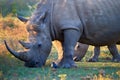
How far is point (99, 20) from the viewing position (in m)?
14.1

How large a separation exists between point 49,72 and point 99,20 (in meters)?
2.32

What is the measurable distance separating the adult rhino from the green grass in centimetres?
33

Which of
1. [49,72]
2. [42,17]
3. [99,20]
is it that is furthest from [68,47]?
[49,72]

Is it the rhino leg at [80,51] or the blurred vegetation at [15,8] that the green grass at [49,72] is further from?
the blurred vegetation at [15,8]

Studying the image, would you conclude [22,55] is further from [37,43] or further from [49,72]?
[49,72]

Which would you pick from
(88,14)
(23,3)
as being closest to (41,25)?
(88,14)

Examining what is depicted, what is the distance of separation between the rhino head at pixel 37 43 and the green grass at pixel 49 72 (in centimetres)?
24

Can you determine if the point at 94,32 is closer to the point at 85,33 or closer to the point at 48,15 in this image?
the point at 85,33

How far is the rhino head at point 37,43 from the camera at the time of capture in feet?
44.2

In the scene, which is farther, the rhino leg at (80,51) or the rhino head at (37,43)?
the rhino leg at (80,51)

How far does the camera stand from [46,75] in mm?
12266

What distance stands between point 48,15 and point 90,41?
133 cm

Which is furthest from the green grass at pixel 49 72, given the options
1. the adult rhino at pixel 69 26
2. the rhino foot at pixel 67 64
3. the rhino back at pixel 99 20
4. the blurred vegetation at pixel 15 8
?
the blurred vegetation at pixel 15 8

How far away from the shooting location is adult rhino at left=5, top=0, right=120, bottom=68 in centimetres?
1366
